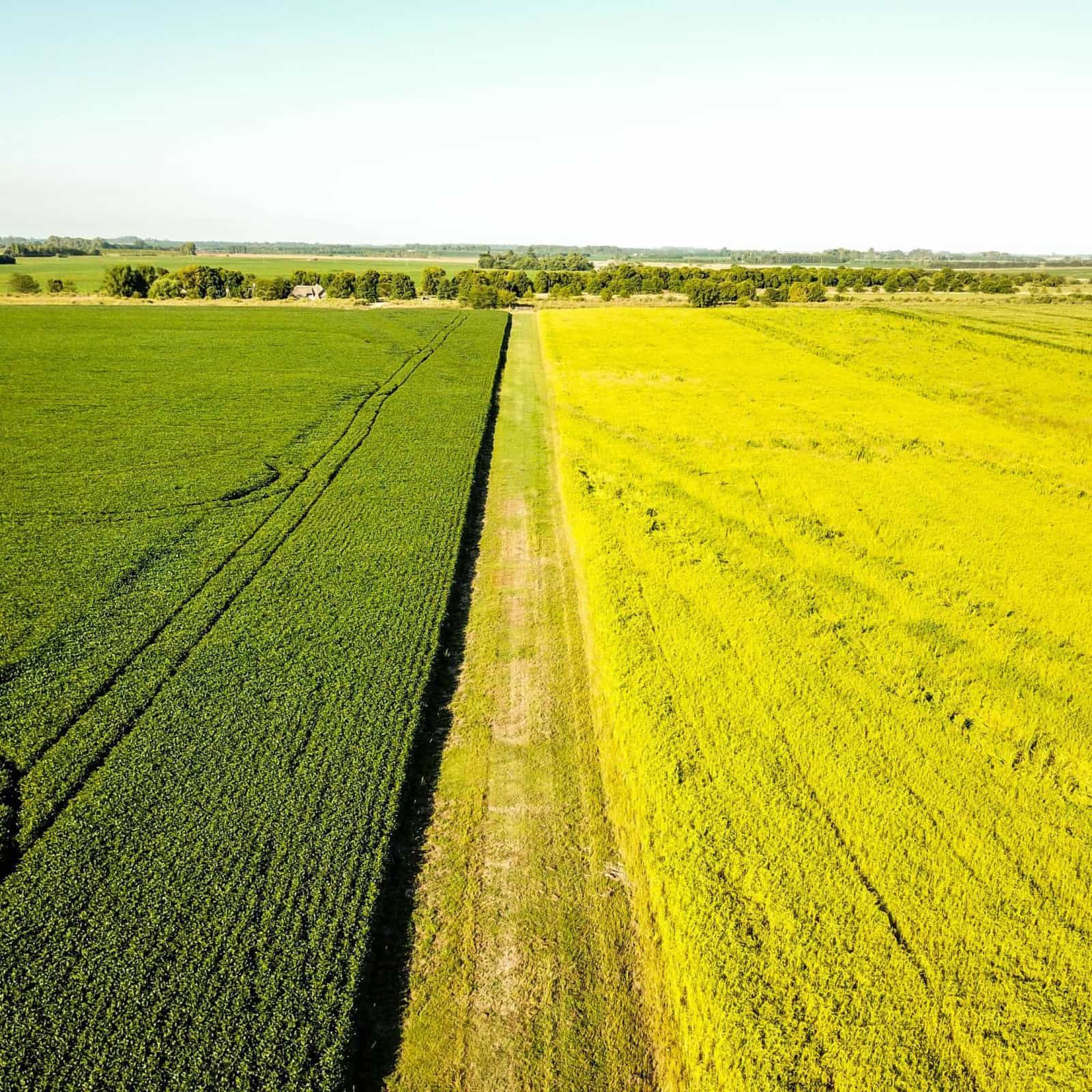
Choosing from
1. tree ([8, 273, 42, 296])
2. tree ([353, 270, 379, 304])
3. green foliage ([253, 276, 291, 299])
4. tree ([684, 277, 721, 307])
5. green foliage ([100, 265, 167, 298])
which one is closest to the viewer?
tree ([8, 273, 42, 296])

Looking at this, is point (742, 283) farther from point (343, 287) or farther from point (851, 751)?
point (851, 751)

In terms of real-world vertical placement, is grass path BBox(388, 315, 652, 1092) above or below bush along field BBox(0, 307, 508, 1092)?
below

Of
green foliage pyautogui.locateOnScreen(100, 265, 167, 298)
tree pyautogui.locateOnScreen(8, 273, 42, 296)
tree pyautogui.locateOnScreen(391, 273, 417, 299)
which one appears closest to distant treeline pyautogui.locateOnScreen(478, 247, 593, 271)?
tree pyautogui.locateOnScreen(391, 273, 417, 299)

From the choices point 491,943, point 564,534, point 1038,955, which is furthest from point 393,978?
point 564,534

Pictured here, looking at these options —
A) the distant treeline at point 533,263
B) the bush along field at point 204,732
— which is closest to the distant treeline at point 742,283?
the distant treeline at point 533,263

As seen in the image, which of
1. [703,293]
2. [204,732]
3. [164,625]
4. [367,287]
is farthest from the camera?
[367,287]

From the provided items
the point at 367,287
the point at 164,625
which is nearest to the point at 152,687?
the point at 164,625

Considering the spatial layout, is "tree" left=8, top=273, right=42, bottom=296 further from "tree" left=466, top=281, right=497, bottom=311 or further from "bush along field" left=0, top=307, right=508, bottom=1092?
"bush along field" left=0, top=307, right=508, bottom=1092
